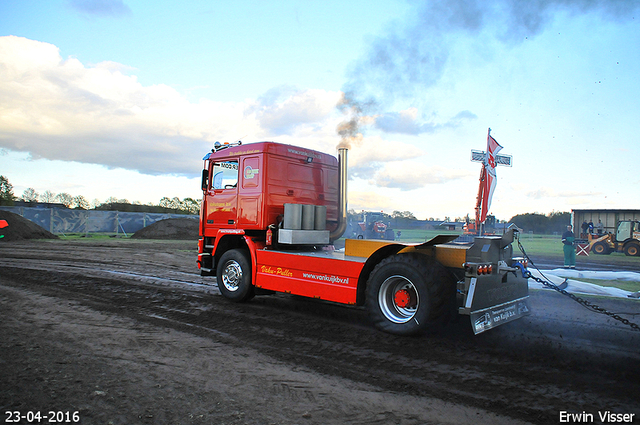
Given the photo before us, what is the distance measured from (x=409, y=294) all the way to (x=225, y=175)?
4705 mm

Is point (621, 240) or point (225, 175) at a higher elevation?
point (225, 175)

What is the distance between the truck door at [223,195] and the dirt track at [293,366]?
6.04ft

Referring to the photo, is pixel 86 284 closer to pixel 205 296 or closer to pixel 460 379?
pixel 205 296

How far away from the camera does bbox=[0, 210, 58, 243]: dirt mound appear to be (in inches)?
945

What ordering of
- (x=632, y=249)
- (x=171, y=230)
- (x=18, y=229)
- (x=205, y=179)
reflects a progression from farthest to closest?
(x=171, y=230)
(x=18, y=229)
(x=632, y=249)
(x=205, y=179)

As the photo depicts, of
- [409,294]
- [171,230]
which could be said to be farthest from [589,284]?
[171,230]

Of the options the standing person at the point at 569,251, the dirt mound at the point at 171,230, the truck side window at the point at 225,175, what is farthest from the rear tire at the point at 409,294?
the dirt mound at the point at 171,230

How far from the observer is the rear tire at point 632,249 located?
2278 centimetres

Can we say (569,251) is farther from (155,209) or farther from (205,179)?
(155,209)

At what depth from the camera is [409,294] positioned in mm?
5430

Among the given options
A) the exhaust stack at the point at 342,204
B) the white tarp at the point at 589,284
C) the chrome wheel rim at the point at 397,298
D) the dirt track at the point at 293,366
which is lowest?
the dirt track at the point at 293,366

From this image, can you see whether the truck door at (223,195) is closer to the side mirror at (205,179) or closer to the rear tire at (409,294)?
the side mirror at (205,179)

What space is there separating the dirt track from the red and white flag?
460 cm

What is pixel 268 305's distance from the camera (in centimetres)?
760
